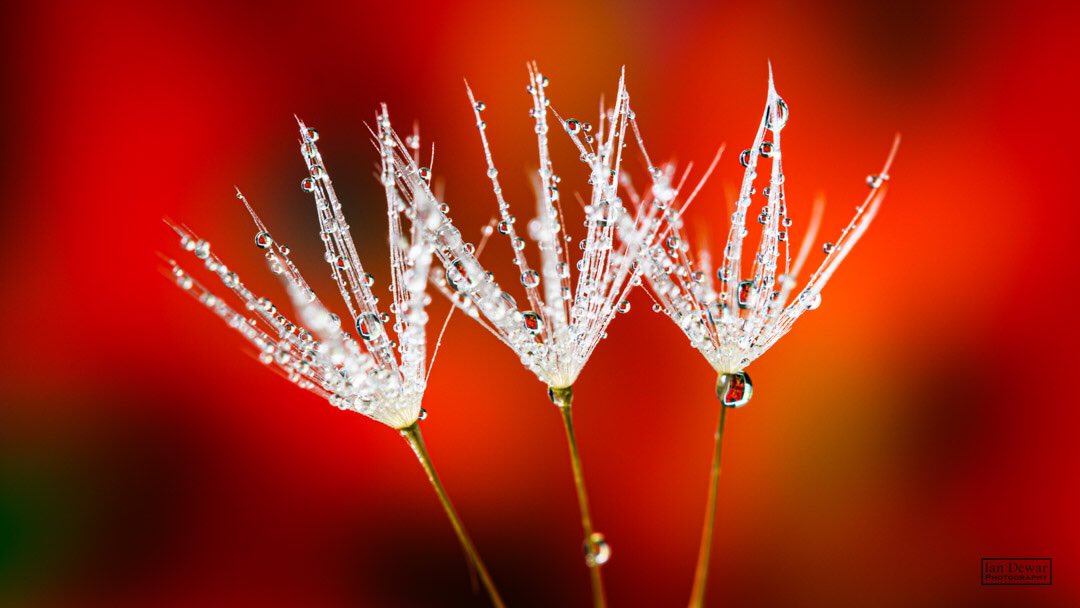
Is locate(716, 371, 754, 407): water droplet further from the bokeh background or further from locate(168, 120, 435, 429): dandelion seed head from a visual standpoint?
the bokeh background

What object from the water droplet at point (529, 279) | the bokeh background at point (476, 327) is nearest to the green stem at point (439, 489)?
the water droplet at point (529, 279)

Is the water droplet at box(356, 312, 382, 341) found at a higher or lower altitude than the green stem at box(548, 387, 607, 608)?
higher

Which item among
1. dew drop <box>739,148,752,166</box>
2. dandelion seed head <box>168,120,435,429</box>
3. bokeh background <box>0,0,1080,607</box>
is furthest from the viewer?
bokeh background <box>0,0,1080,607</box>

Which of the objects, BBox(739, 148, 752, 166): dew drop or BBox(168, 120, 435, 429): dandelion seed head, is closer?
BBox(168, 120, 435, 429): dandelion seed head

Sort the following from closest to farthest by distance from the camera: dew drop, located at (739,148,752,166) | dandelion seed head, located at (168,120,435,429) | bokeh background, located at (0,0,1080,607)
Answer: dandelion seed head, located at (168,120,435,429)
dew drop, located at (739,148,752,166)
bokeh background, located at (0,0,1080,607)

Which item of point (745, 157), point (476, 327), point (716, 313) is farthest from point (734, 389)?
point (476, 327)

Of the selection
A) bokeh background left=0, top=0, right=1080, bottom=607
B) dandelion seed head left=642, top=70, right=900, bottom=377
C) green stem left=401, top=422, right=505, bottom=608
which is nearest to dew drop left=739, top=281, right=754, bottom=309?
dandelion seed head left=642, top=70, right=900, bottom=377

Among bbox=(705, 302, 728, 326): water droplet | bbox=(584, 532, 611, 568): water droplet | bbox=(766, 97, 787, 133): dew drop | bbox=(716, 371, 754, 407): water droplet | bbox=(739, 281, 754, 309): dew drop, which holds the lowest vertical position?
bbox=(584, 532, 611, 568): water droplet

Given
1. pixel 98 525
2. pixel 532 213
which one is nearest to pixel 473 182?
pixel 532 213
